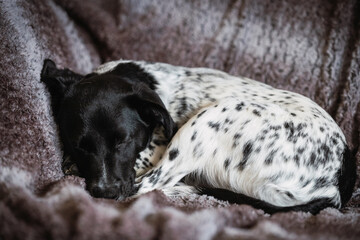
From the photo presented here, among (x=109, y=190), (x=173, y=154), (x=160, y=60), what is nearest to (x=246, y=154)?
(x=173, y=154)

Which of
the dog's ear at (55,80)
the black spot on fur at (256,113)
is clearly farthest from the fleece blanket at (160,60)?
the black spot on fur at (256,113)

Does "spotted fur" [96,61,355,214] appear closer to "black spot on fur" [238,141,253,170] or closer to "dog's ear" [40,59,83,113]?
"black spot on fur" [238,141,253,170]

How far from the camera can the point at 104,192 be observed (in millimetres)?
1859

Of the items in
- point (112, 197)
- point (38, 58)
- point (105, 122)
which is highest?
point (38, 58)

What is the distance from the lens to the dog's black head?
76.5 inches

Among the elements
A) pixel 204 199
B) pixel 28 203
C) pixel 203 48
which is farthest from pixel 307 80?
pixel 28 203

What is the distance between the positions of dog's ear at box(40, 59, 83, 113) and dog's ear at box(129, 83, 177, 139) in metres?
0.40

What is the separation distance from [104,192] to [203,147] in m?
0.56

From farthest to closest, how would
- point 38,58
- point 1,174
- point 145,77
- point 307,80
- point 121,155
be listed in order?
point 307,80 < point 145,77 < point 38,58 < point 121,155 < point 1,174

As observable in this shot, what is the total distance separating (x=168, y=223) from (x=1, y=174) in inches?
29.6

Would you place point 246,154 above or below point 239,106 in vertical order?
below

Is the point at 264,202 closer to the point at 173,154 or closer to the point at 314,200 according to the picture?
the point at 314,200

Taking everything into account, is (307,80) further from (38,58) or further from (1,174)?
(1,174)

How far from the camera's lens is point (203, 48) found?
3016 millimetres
